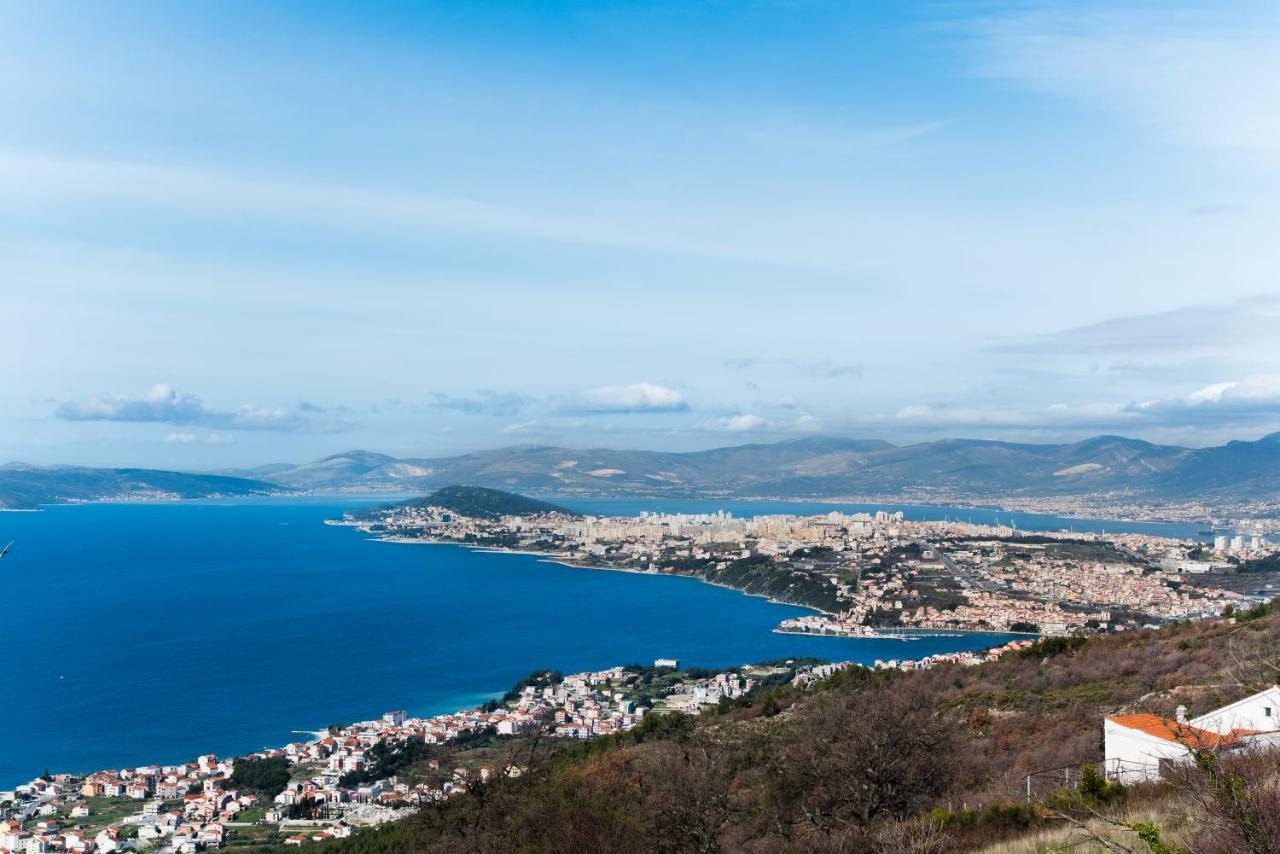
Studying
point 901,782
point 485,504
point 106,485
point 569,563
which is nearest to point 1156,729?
point 901,782

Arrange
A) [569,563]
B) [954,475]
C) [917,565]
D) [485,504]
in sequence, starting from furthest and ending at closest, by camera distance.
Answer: [954,475] → [485,504] → [569,563] → [917,565]

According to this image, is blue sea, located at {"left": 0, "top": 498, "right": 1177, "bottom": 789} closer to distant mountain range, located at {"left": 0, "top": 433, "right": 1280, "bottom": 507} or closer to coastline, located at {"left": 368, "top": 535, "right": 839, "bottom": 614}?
coastline, located at {"left": 368, "top": 535, "right": 839, "bottom": 614}

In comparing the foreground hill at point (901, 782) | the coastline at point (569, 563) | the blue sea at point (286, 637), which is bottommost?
the coastline at point (569, 563)

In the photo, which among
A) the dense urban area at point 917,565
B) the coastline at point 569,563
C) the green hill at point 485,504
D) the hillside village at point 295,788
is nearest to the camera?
the hillside village at point 295,788

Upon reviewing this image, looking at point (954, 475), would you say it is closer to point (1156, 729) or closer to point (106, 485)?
point (106, 485)

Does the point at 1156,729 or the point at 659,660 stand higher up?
the point at 1156,729

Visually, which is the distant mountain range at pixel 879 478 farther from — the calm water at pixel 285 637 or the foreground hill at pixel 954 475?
the calm water at pixel 285 637

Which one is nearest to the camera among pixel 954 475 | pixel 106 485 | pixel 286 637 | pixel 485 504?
pixel 286 637

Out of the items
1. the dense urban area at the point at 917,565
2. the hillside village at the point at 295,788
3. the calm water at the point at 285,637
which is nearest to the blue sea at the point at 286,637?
the calm water at the point at 285,637
